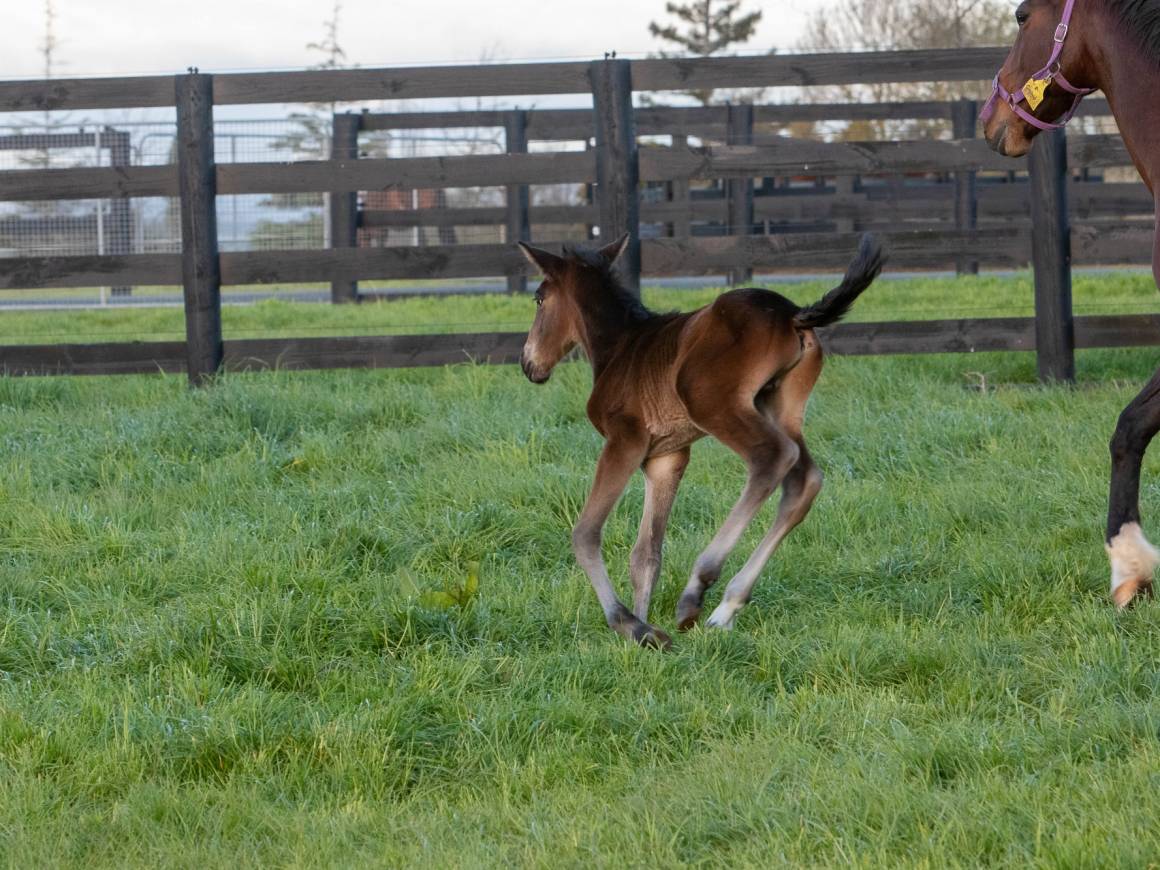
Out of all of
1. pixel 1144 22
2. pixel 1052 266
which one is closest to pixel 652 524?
pixel 1144 22

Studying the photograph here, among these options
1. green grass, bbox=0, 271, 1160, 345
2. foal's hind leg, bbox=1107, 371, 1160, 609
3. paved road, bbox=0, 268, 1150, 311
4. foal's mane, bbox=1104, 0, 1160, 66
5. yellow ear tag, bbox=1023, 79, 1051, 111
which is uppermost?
foal's mane, bbox=1104, 0, 1160, 66

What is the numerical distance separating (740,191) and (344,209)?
14.5 feet

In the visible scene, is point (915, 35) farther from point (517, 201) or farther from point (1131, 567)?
point (1131, 567)

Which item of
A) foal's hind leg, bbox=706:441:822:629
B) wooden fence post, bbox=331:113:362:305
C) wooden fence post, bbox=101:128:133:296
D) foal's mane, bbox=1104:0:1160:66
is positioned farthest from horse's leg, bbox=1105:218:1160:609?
wooden fence post, bbox=101:128:133:296

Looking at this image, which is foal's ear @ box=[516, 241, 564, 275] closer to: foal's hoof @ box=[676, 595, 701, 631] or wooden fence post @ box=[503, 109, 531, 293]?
foal's hoof @ box=[676, 595, 701, 631]

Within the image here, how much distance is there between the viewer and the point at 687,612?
421 cm

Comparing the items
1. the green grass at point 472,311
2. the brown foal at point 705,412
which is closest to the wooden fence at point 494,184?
the green grass at point 472,311

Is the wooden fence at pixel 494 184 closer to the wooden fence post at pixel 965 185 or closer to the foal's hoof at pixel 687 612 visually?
the foal's hoof at pixel 687 612

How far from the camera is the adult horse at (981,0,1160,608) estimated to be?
4238 mm

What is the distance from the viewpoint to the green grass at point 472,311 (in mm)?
10953

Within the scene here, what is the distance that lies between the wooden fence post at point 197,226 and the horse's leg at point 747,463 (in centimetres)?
489

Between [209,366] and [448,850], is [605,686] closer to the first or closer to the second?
[448,850]

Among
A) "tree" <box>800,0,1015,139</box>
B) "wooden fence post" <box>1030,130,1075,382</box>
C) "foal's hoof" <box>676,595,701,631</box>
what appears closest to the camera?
"foal's hoof" <box>676,595,701,631</box>

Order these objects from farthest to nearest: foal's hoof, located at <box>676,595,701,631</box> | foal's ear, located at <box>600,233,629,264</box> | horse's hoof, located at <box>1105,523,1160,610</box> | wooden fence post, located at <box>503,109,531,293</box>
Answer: wooden fence post, located at <box>503,109,531,293</box> < foal's ear, located at <box>600,233,629,264</box> < foal's hoof, located at <box>676,595,701,631</box> < horse's hoof, located at <box>1105,523,1160,610</box>
